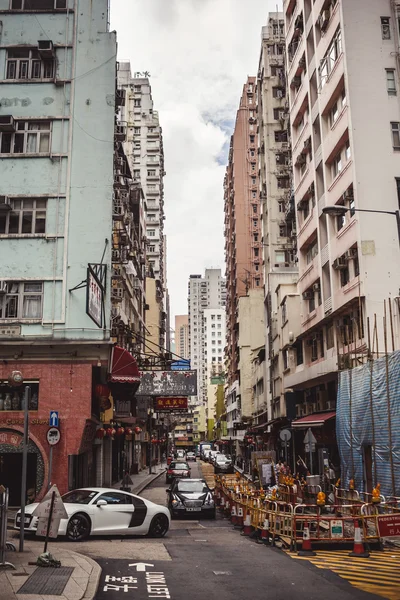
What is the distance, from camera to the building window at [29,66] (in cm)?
2794

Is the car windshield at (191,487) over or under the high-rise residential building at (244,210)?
under

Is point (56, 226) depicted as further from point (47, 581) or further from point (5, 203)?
point (47, 581)

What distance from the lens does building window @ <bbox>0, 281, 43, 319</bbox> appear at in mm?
25891

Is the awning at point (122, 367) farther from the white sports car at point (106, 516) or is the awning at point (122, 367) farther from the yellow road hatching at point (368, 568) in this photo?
the yellow road hatching at point (368, 568)

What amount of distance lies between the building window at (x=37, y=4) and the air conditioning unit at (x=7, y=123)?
5.53 meters

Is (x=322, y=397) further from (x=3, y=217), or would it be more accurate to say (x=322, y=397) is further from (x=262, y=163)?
(x=262, y=163)

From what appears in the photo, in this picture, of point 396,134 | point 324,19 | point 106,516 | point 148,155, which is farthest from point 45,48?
point 148,155

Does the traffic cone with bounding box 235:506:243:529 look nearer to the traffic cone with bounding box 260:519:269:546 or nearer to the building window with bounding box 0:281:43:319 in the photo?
the traffic cone with bounding box 260:519:269:546

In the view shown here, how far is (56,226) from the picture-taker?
26656 mm

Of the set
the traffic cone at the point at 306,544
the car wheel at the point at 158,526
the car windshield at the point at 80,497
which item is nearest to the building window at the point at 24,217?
the car windshield at the point at 80,497

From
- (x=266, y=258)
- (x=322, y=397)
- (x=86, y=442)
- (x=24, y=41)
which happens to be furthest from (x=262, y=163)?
(x=86, y=442)

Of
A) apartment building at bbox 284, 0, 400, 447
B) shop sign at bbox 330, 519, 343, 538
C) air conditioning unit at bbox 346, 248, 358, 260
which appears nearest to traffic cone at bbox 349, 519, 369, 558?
shop sign at bbox 330, 519, 343, 538

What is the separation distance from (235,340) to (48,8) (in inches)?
2626

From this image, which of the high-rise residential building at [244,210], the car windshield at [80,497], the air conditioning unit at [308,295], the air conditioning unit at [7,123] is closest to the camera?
the car windshield at [80,497]
